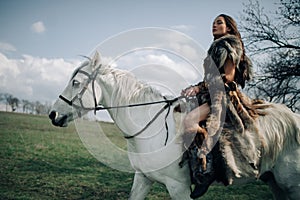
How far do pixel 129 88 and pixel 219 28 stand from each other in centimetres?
133

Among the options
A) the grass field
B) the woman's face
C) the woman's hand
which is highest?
the woman's face

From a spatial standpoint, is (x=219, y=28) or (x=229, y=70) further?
(x=219, y=28)

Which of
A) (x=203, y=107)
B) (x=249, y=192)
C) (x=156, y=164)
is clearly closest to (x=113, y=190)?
(x=249, y=192)

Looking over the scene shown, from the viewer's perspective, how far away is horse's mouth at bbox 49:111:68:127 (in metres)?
3.46

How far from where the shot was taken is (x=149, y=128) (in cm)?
349

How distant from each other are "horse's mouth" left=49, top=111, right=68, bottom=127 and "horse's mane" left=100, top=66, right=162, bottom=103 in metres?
0.69

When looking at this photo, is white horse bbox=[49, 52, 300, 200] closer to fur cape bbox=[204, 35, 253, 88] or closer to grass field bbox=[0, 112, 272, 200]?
fur cape bbox=[204, 35, 253, 88]

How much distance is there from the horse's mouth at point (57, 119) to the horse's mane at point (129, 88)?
0.69 m

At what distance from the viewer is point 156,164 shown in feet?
11.0

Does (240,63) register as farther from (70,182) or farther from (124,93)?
(70,182)

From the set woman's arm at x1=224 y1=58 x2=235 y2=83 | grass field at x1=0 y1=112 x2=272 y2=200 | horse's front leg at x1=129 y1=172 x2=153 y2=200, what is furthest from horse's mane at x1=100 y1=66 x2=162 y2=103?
grass field at x1=0 y1=112 x2=272 y2=200

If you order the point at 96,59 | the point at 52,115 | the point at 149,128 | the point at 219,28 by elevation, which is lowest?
the point at 149,128

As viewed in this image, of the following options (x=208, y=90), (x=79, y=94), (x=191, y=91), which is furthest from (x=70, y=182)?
(x=208, y=90)

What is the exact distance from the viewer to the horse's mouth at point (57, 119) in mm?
3463
